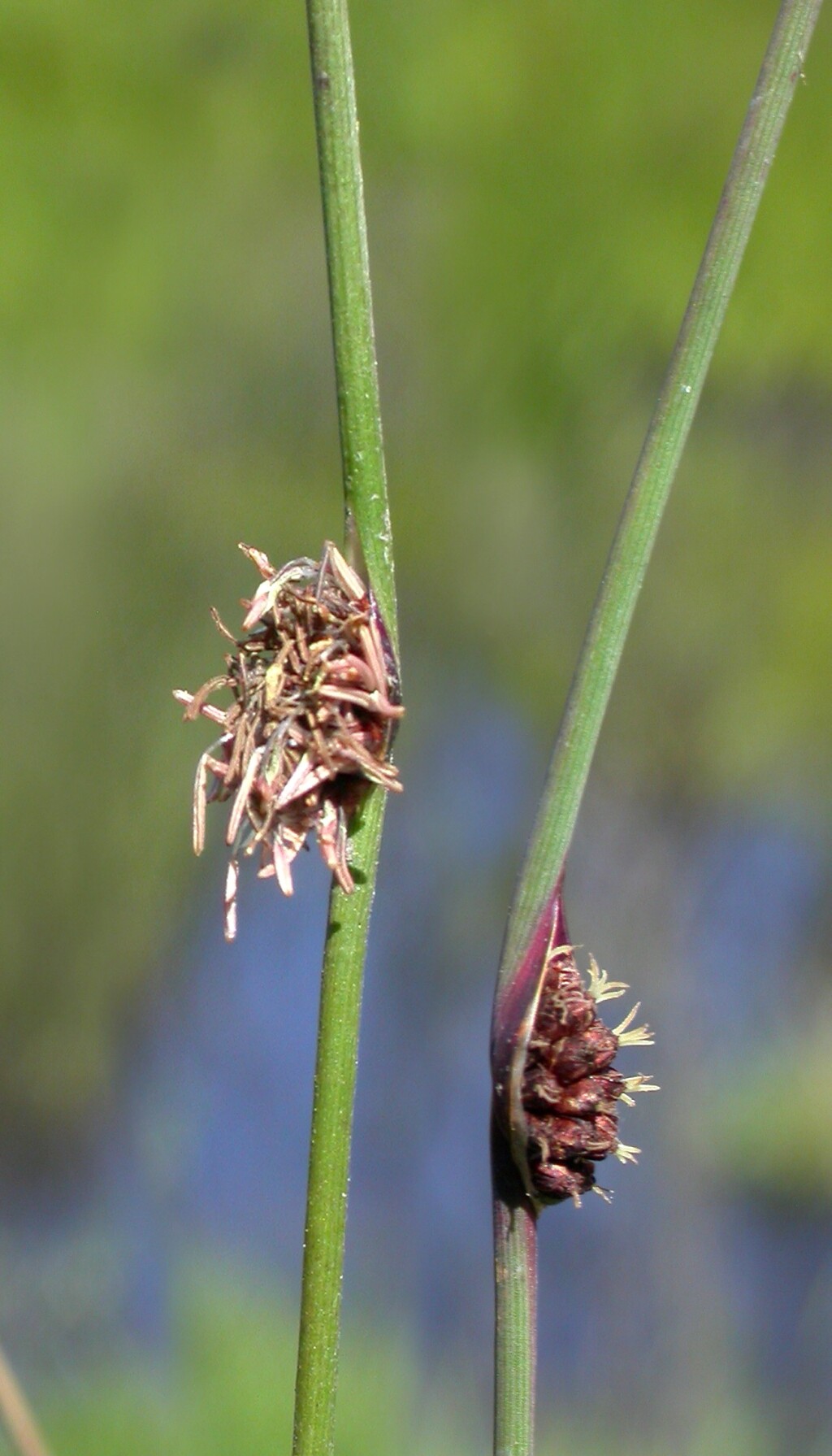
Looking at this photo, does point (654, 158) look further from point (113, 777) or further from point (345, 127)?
point (345, 127)

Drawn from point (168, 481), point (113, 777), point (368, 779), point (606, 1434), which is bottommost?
point (606, 1434)

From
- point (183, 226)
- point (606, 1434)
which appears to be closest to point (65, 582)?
point (183, 226)

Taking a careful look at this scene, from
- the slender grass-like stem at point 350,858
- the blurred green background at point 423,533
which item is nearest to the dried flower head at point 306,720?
the slender grass-like stem at point 350,858

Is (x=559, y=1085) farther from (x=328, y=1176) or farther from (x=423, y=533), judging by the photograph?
(x=423, y=533)

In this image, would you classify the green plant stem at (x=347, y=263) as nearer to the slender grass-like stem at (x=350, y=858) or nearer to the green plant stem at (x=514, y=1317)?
the slender grass-like stem at (x=350, y=858)

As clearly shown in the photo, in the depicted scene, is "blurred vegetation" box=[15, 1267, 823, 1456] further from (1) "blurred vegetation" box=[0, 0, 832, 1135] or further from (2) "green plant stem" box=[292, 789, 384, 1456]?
(2) "green plant stem" box=[292, 789, 384, 1456]

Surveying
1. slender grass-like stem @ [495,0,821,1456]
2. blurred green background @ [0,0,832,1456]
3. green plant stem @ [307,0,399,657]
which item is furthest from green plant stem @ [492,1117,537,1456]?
blurred green background @ [0,0,832,1456]
